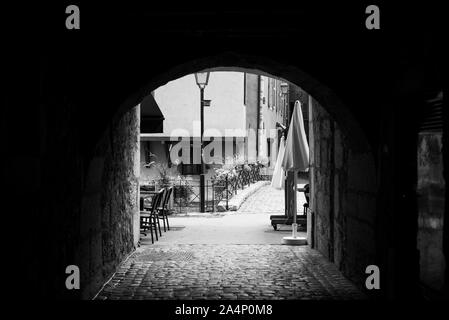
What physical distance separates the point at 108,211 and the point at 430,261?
3.76 m

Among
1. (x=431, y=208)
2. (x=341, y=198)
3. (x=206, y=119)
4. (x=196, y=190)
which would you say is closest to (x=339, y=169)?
(x=341, y=198)

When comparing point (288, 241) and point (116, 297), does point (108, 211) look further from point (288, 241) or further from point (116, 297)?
point (288, 241)

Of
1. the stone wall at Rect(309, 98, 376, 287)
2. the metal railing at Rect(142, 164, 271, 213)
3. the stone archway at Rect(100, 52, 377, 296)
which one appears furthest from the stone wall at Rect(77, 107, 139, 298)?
the metal railing at Rect(142, 164, 271, 213)

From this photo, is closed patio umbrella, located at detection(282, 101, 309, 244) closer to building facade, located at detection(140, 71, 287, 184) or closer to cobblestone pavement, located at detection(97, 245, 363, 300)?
cobblestone pavement, located at detection(97, 245, 363, 300)

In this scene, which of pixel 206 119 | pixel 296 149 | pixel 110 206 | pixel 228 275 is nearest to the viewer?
pixel 228 275

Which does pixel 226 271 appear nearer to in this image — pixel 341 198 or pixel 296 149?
pixel 341 198

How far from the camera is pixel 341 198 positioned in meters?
7.20

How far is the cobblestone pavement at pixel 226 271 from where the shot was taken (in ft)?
20.0

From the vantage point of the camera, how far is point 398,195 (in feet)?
16.7

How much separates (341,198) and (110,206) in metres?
2.70

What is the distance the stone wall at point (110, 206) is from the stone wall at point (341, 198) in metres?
2.53

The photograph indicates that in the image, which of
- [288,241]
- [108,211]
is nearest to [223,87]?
[288,241]

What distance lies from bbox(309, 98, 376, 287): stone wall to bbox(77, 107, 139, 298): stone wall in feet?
8.31

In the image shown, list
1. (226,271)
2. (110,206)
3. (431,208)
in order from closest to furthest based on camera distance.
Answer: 1. (431,208)
2. (110,206)
3. (226,271)
